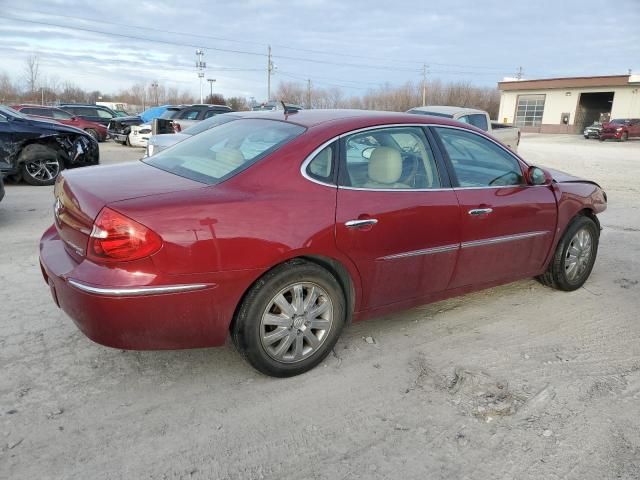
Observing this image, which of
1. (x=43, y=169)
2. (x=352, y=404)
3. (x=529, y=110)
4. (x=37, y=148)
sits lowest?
(x=352, y=404)

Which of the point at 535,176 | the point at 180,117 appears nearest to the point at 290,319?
the point at 535,176

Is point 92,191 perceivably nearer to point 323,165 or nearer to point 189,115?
point 323,165

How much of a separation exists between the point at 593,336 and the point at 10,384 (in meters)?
3.93

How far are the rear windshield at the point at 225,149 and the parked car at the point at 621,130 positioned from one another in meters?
38.5

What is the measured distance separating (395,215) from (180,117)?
44.4ft

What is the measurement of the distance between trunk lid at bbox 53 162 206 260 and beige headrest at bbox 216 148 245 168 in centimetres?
29

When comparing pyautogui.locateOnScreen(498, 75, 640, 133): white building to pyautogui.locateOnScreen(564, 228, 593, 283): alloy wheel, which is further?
pyautogui.locateOnScreen(498, 75, 640, 133): white building

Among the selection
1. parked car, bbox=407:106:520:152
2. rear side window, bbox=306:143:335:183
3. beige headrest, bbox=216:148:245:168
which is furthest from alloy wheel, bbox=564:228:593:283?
parked car, bbox=407:106:520:152

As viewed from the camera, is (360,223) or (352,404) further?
(360,223)

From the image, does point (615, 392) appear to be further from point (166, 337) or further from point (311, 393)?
point (166, 337)

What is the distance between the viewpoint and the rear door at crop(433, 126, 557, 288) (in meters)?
3.74

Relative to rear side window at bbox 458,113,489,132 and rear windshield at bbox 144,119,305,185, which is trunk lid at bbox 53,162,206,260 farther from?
rear side window at bbox 458,113,489,132

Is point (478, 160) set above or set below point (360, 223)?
above

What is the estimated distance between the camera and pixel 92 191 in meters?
2.85
